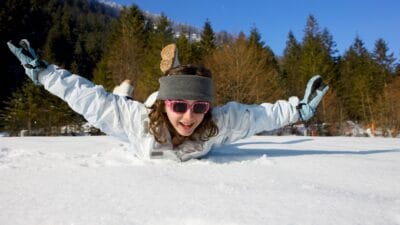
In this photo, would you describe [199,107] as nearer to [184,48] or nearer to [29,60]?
[29,60]

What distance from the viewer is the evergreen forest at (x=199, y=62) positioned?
16.8m

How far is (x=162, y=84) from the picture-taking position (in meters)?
2.30

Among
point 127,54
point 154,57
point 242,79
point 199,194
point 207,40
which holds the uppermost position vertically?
point 207,40

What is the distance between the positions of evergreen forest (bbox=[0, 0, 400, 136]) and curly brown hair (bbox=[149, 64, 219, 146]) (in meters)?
13.8

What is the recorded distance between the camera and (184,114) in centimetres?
216

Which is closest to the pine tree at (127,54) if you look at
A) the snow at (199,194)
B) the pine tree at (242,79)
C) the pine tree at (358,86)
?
the pine tree at (242,79)

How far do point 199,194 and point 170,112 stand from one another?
925 mm

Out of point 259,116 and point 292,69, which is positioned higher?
point 292,69

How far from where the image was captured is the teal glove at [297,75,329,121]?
2.39m

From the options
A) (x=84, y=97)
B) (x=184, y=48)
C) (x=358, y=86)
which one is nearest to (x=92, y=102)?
(x=84, y=97)

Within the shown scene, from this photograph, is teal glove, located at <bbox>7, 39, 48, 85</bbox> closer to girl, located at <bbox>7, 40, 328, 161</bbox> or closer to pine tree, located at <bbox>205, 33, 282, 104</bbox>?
girl, located at <bbox>7, 40, 328, 161</bbox>

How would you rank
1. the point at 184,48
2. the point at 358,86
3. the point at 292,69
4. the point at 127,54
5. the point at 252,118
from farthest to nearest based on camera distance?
the point at 292,69 < the point at 358,86 < the point at 184,48 < the point at 127,54 < the point at 252,118

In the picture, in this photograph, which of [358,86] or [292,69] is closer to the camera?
[358,86]

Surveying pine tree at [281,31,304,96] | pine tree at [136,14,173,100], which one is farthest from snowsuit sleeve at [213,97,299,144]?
pine tree at [281,31,304,96]
